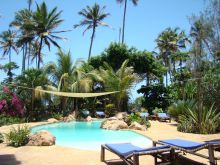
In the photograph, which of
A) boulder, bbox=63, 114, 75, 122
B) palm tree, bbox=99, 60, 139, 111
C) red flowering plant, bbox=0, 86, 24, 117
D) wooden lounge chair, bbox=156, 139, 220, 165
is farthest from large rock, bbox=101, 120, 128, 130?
wooden lounge chair, bbox=156, 139, 220, 165

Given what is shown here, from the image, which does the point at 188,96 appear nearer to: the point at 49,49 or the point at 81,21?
the point at 49,49

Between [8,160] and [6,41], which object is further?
[6,41]

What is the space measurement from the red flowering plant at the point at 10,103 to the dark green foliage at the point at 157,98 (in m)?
12.2

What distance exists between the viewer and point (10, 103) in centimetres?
1855

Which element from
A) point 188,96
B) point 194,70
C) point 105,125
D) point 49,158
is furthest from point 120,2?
point 49,158

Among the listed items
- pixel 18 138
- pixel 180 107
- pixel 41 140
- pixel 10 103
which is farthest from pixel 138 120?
pixel 10 103

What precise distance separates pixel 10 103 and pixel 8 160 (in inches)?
496

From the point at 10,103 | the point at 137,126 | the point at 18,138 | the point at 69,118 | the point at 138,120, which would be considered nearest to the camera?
the point at 18,138

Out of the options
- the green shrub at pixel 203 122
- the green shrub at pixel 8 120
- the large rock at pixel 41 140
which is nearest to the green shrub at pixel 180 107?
the green shrub at pixel 203 122

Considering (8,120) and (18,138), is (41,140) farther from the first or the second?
(8,120)

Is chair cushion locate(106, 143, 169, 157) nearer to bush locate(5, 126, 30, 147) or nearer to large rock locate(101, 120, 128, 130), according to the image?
bush locate(5, 126, 30, 147)

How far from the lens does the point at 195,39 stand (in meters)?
11.0

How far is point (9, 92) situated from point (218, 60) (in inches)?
518

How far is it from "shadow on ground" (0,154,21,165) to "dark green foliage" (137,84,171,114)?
19.9 m
